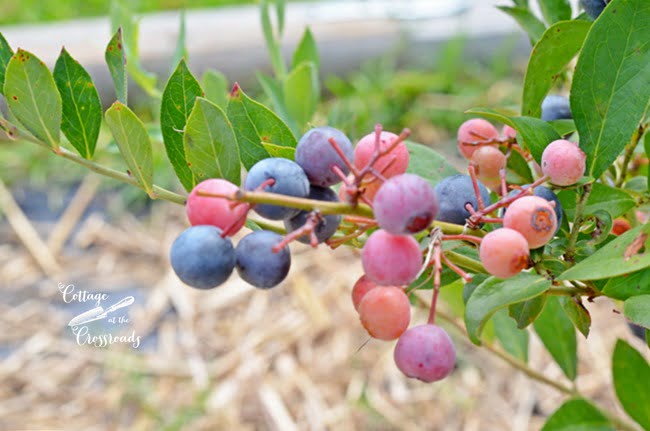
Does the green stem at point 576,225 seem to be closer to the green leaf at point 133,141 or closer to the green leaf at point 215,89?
the green leaf at point 133,141

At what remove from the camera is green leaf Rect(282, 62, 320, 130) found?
0.89 meters

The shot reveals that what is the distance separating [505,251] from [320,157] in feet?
0.43

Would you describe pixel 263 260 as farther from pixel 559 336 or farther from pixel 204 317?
pixel 204 317

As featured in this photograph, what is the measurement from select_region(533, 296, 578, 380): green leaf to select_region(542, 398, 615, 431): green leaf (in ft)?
0.49

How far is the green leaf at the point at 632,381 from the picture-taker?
85 centimetres

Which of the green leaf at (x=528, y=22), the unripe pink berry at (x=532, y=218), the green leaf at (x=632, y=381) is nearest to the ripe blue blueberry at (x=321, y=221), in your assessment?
the unripe pink berry at (x=532, y=218)

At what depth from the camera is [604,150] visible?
23.5 inches

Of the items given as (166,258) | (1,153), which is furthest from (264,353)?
(1,153)

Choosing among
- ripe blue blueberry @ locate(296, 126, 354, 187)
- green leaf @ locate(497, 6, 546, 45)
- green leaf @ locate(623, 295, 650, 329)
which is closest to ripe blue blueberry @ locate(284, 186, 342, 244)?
ripe blue blueberry @ locate(296, 126, 354, 187)

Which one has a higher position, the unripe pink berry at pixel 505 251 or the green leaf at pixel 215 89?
the unripe pink berry at pixel 505 251

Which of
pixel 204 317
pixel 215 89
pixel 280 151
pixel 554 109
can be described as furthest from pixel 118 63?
pixel 204 317

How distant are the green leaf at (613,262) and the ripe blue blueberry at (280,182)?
0.63 ft

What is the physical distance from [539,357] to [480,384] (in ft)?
0.70

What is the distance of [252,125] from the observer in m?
0.57
